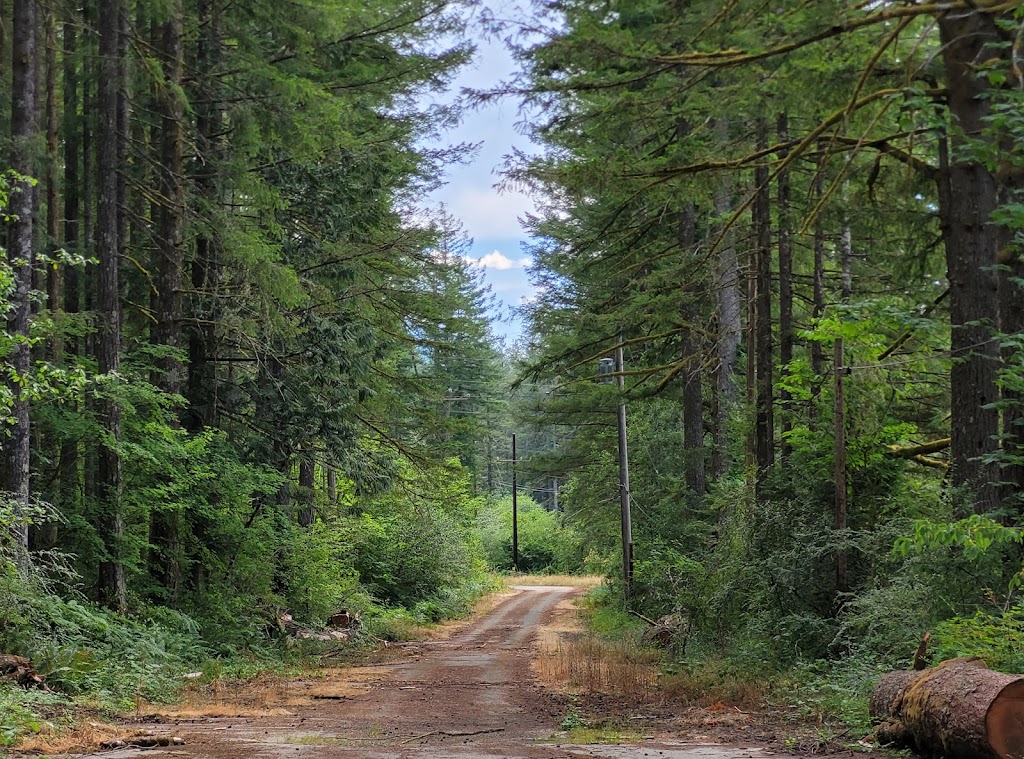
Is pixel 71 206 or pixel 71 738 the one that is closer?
pixel 71 738

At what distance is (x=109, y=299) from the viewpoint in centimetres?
1343

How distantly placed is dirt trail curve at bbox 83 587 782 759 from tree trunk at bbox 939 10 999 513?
4681mm

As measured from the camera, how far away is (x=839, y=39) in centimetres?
852

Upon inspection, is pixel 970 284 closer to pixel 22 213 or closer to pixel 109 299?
pixel 22 213

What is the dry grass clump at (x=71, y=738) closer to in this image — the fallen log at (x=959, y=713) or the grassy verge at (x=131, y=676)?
the grassy verge at (x=131, y=676)

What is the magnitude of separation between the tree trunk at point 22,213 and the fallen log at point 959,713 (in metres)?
9.84

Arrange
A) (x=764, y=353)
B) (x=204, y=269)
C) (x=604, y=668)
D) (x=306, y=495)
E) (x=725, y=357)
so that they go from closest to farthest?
(x=604, y=668) → (x=764, y=353) → (x=204, y=269) → (x=725, y=357) → (x=306, y=495)

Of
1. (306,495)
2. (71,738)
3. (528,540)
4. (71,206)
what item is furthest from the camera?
(528,540)

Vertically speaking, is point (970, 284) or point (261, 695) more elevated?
point (970, 284)

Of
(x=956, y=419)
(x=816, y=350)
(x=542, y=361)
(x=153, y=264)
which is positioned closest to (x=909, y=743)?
(x=956, y=419)

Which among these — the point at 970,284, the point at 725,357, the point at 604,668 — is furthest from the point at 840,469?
the point at 725,357

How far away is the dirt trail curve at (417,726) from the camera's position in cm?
677

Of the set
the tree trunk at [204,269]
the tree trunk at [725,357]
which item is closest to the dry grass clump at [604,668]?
the tree trunk at [725,357]

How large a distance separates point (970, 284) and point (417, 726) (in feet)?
24.4
